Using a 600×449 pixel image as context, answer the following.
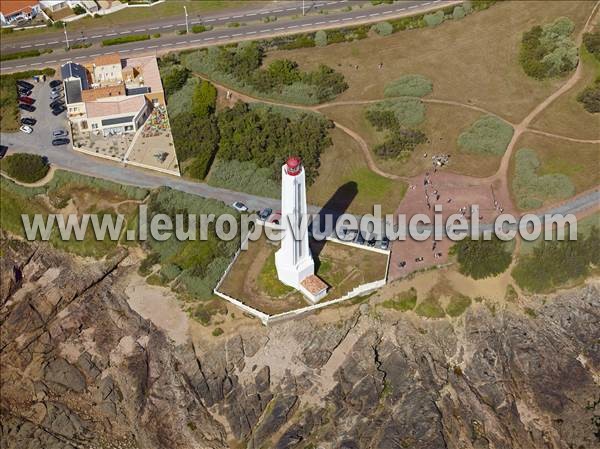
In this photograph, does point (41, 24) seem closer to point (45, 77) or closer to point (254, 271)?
point (45, 77)

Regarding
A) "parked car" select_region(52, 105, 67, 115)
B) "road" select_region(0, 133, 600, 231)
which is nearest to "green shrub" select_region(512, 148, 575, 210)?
"road" select_region(0, 133, 600, 231)

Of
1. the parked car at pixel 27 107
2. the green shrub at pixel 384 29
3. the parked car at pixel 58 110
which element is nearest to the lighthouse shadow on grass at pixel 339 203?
the green shrub at pixel 384 29

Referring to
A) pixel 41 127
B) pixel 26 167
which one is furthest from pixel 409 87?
pixel 26 167

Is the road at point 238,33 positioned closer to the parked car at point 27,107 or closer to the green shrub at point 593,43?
the parked car at point 27,107

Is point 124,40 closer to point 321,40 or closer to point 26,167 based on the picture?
point 321,40

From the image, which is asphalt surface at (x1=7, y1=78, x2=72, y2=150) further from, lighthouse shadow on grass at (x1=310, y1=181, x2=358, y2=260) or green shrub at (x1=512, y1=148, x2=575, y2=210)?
green shrub at (x1=512, y1=148, x2=575, y2=210)

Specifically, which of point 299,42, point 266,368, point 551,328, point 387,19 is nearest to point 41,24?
point 299,42
